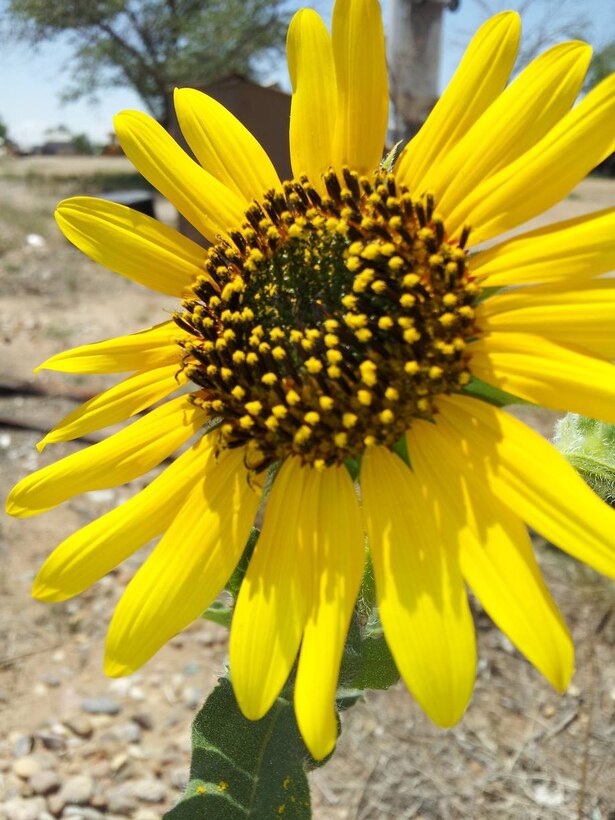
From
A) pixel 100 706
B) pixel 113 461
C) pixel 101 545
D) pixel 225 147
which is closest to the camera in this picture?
pixel 101 545

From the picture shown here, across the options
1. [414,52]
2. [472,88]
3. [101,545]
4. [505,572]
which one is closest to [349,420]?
[505,572]

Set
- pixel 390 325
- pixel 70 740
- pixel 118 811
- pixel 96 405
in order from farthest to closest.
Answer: pixel 70 740 → pixel 118 811 → pixel 96 405 → pixel 390 325

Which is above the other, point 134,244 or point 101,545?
point 134,244

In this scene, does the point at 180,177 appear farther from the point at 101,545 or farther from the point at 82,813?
the point at 82,813

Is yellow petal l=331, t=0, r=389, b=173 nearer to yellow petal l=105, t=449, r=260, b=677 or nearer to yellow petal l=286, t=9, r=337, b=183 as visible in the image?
yellow petal l=286, t=9, r=337, b=183

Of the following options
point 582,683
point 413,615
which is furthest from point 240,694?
point 582,683

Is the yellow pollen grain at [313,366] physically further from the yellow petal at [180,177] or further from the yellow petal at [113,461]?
the yellow petal at [180,177]

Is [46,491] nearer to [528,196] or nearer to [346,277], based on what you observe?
[346,277]
